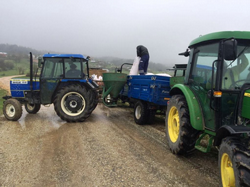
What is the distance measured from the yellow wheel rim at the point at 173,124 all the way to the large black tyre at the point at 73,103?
317 centimetres

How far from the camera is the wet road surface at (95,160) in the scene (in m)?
3.17

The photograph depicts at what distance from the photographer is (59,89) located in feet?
23.3

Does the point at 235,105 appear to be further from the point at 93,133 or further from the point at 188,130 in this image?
the point at 93,133

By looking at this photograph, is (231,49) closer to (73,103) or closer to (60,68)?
(73,103)

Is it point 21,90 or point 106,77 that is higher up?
point 106,77

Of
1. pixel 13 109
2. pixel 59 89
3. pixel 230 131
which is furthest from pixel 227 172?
pixel 13 109

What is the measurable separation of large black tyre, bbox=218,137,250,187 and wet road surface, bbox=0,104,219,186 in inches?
22.3

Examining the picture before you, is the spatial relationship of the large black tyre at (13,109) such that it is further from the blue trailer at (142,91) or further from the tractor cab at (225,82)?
the tractor cab at (225,82)

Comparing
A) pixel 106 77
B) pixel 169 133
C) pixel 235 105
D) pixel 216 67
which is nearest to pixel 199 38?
pixel 216 67

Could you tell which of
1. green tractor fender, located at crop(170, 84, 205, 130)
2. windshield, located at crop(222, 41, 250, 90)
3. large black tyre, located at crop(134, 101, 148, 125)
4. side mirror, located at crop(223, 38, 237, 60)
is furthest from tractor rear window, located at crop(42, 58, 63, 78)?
side mirror, located at crop(223, 38, 237, 60)

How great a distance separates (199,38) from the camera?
383cm

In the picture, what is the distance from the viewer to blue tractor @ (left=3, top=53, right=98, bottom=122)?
6910 millimetres

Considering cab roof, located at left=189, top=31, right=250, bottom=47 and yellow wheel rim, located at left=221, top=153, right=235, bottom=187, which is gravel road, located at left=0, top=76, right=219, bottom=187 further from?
cab roof, located at left=189, top=31, right=250, bottom=47

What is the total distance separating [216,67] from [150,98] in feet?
9.54
